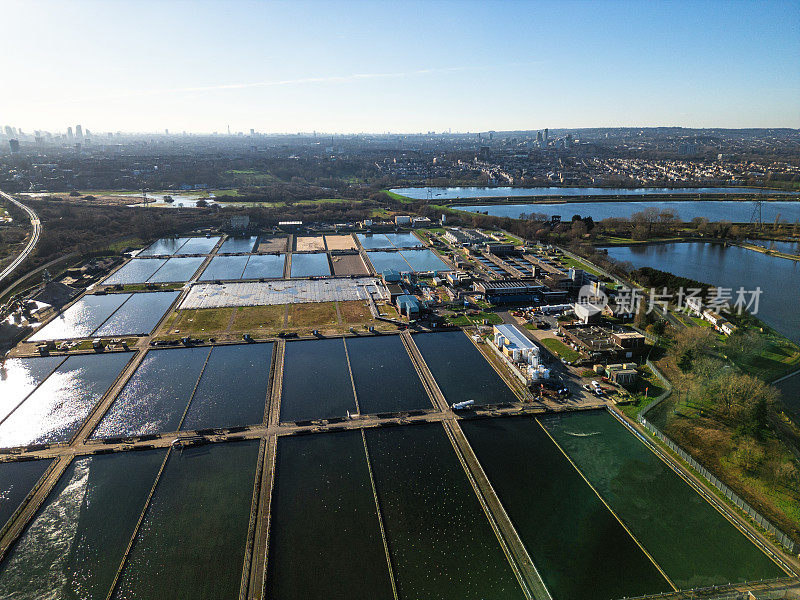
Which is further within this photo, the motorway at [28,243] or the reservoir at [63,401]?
the motorway at [28,243]

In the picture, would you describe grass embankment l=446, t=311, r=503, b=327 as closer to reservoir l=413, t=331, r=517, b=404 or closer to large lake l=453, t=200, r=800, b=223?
reservoir l=413, t=331, r=517, b=404

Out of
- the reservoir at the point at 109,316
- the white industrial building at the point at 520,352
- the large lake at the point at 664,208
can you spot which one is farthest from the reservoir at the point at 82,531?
the large lake at the point at 664,208

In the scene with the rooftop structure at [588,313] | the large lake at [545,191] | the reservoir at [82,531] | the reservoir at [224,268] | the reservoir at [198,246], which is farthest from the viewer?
the large lake at [545,191]

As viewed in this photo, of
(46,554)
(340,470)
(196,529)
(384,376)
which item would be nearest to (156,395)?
(46,554)

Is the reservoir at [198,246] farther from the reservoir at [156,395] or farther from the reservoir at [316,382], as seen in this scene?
the reservoir at [316,382]

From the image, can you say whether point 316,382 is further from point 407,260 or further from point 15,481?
point 407,260

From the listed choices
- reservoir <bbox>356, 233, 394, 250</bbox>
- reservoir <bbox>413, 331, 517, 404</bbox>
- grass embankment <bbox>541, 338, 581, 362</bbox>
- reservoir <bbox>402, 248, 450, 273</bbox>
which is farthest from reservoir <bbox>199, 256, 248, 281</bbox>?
grass embankment <bbox>541, 338, 581, 362</bbox>
